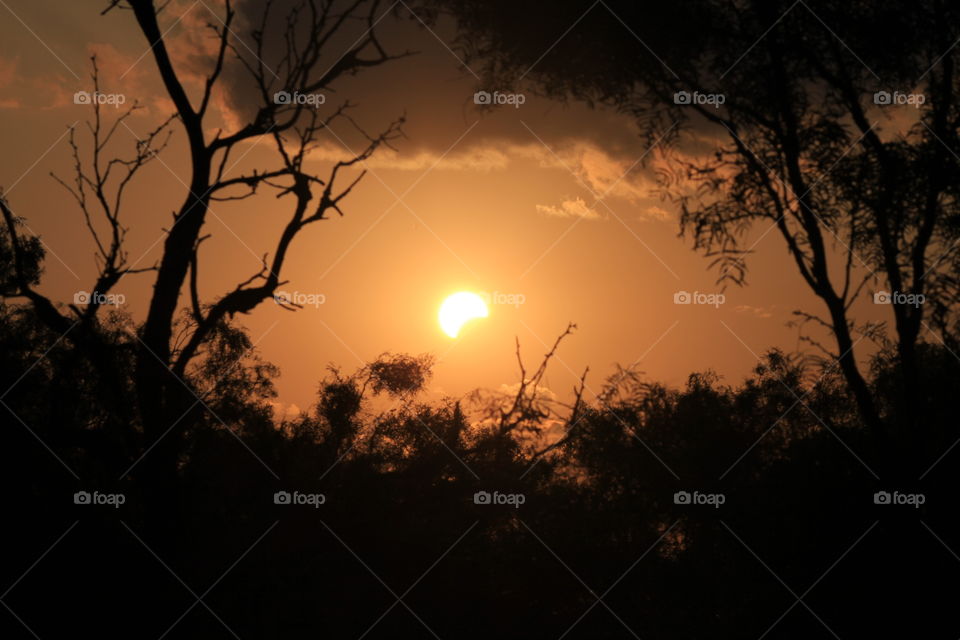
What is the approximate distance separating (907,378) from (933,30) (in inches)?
186

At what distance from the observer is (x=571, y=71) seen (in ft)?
37.6

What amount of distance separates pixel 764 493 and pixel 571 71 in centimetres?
874

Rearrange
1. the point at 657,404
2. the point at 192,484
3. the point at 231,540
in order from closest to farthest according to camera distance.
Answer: the point at 231,540 < the point at 192,484 < the point at 657,404

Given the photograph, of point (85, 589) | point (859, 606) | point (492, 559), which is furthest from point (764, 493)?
point (85, 589)

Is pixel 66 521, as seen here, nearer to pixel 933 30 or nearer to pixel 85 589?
pixel 85 589

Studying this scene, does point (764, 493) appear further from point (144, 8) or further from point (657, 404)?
point (144, 8)

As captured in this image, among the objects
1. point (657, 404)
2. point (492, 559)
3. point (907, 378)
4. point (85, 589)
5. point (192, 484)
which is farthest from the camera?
point (657, 404)

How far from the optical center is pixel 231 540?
10.1m

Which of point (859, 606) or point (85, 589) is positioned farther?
point (859, 606)

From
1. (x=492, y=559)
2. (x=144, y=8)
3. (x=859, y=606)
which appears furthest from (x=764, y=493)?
(x=144, y=8)

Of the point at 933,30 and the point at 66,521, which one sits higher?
the point at 933,30

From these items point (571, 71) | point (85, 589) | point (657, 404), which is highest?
point (571, 71)

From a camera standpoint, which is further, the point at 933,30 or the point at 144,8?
the point at 933,30

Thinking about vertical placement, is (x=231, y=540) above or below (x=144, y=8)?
below
